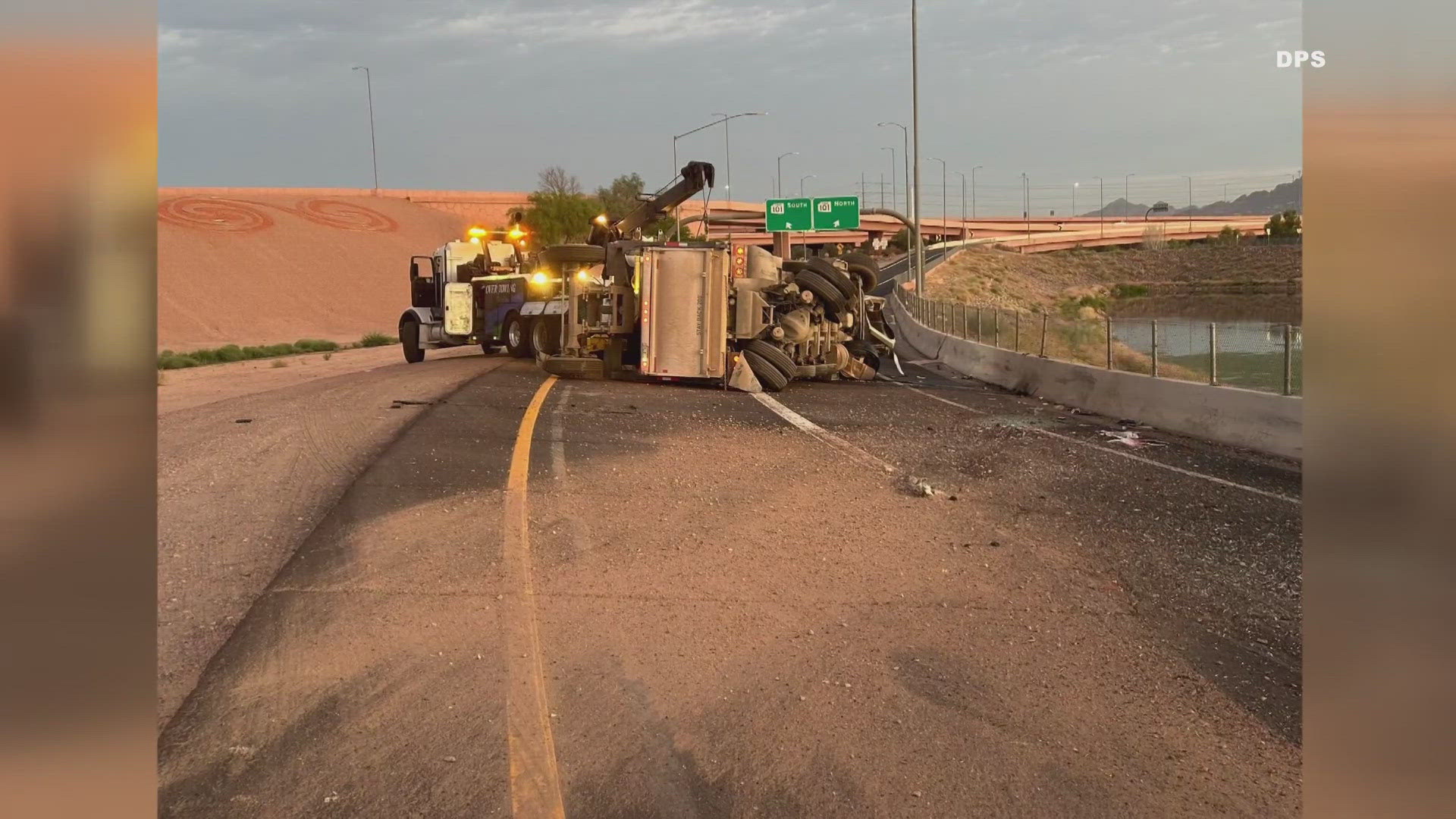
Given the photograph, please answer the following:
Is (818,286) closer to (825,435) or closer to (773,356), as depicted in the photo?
(773,356)

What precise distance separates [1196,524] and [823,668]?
15.5 ft

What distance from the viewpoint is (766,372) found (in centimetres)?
2019

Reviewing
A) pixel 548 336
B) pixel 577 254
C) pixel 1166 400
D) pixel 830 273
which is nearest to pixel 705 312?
pixel 830 273

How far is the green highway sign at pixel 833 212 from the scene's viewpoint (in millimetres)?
64438

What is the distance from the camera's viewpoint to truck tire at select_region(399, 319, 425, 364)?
2966 centimetres

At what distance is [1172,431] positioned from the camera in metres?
15.6

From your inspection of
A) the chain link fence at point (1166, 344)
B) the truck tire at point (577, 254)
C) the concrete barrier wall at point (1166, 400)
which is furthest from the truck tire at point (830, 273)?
the chain link fence at point (1166, 344)

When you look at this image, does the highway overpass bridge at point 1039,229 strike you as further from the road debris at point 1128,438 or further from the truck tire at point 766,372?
the road debris at point 1128,438

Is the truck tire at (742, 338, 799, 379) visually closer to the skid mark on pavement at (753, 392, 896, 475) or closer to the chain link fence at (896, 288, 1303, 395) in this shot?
the skid mark on pavement at (753, 392, 896, 475)

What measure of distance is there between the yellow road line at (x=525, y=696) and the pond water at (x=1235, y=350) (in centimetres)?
677

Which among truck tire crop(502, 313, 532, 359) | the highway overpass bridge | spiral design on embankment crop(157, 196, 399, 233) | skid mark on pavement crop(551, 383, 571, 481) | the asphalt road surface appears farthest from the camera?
the highway overpass bridge

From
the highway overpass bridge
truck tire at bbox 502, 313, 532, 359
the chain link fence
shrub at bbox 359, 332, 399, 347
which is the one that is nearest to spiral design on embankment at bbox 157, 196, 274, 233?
the highway overpass bridge

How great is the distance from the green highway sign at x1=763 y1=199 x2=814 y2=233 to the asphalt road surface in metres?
53.7

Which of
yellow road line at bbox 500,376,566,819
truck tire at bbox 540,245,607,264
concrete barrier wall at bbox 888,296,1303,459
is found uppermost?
truck tire at bbox 540,245,607,264
